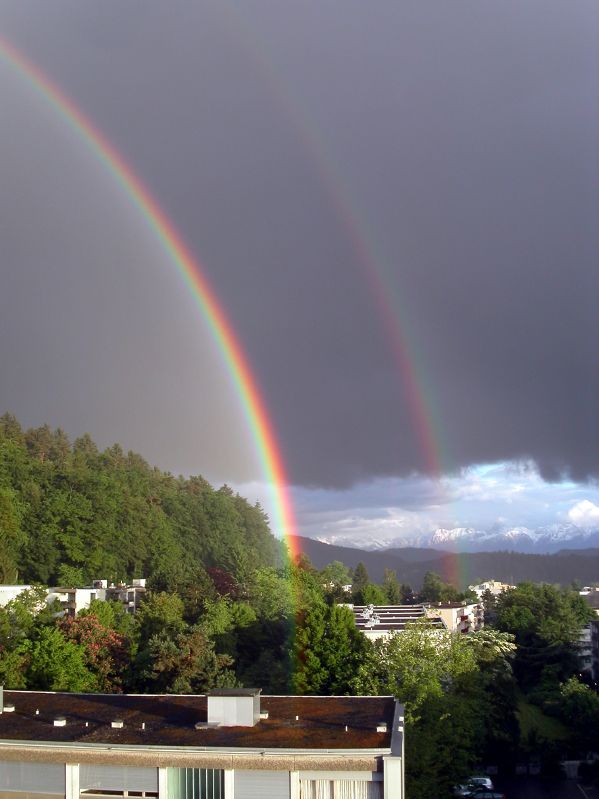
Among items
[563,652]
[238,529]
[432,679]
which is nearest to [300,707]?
[432,679]

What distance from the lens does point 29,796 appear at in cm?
2203

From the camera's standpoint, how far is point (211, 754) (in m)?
20.9

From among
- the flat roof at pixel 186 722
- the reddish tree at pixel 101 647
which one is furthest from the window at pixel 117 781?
the reddish tree at pixel 101 647

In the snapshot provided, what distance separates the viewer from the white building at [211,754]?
2050cm

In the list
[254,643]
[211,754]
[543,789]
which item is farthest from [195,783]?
[254,643]

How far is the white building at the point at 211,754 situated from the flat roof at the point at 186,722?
36mm

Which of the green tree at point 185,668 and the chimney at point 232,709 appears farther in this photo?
the green tree at point 185,668

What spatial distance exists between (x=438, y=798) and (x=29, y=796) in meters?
15.3

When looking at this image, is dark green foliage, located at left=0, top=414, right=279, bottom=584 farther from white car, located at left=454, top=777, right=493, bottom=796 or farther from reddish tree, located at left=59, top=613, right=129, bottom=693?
white car, located at left=454, top=777, right=493, bottom=796

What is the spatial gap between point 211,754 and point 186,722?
320cm

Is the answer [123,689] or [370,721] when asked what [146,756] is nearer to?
[370,721]

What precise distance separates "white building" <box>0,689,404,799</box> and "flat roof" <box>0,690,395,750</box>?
0.12 ft

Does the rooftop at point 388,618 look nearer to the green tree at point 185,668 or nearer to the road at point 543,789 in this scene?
the road at point 543,789

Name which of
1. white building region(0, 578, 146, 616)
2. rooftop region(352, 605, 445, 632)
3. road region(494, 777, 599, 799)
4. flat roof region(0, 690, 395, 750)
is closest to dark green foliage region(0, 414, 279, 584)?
white building region(0, 578, 146, 616)
